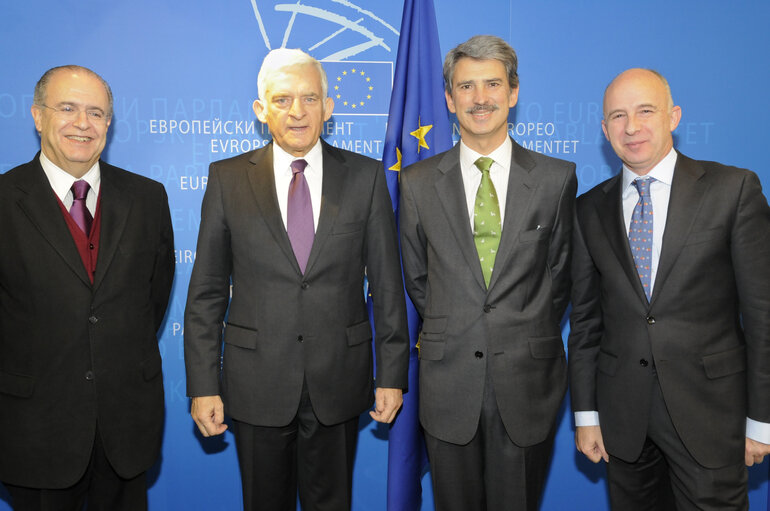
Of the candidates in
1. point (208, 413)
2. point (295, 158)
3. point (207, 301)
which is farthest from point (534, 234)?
point (208, 413)

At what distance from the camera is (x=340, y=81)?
3.26 m

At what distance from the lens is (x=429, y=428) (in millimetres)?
2158

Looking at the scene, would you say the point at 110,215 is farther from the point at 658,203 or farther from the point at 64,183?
the point at 658,203

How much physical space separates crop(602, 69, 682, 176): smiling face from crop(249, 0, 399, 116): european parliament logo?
146 centimetres

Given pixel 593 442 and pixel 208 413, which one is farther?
pixel 593 442

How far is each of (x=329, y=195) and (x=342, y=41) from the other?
1.45 m

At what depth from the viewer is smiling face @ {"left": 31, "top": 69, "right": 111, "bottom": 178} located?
210 cm

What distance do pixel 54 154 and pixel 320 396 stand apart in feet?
4.36

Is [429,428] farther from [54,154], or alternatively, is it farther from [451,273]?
[54,154]

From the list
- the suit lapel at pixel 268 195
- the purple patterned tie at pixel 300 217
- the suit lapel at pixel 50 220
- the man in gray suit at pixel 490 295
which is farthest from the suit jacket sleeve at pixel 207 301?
the man in gray suit at pixel 490 295

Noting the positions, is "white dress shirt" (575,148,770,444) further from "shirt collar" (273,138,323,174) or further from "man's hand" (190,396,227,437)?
"man's hand" (190,396,227,437)

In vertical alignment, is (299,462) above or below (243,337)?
below

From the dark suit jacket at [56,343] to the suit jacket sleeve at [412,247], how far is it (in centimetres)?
105

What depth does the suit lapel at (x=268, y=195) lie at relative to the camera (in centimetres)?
208
